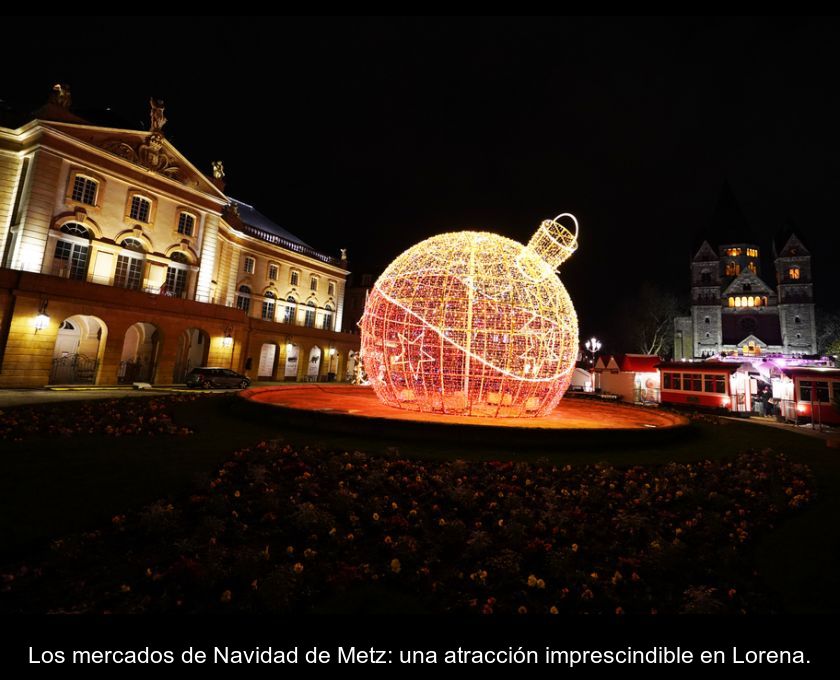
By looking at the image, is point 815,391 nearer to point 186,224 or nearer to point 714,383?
point 714,383

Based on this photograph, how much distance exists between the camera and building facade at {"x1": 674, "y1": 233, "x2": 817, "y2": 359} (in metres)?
68.7

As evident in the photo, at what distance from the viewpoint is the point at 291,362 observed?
37.4 metres

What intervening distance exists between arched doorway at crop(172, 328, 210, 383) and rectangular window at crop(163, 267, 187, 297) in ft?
8.57

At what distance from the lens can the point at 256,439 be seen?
8.88 meters

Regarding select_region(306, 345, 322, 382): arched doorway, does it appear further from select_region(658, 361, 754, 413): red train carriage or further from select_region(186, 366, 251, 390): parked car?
select_region(658, 361, 754, 413): red train carriage

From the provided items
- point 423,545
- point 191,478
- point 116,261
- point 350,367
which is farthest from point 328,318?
point 423,545

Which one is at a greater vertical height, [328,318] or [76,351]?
[328,318]

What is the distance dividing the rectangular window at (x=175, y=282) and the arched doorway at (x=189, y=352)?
261 cm

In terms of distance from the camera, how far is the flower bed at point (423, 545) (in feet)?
11.8

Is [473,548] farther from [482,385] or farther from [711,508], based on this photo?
A: [482,385]

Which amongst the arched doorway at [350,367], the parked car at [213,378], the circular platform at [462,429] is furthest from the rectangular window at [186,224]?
the circular platform at [462,429]

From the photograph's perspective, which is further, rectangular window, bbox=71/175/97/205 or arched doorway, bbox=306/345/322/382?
arched doorway, bbox=306/345/322/382

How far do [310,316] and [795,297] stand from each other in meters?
82.9

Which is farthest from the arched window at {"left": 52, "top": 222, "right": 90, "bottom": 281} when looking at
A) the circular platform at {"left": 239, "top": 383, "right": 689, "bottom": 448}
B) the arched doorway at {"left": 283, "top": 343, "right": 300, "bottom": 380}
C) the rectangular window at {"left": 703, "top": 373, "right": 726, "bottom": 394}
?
the rectangular window at {"left": 703, "top": 373, "right": 726, "bottom": 394}
